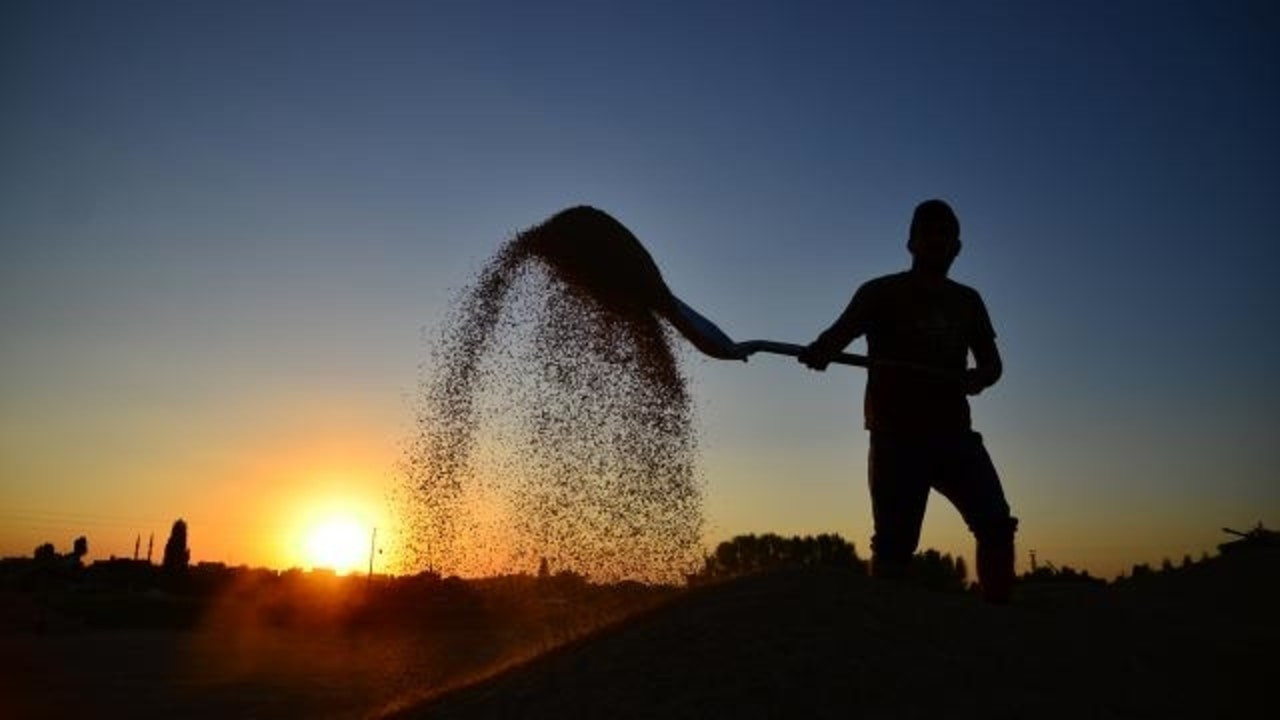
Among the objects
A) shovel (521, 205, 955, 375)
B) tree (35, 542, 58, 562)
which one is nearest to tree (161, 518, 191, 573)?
tree (35, 542, 58, 562)

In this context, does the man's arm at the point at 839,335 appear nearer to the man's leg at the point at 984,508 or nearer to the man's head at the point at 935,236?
the man's head at the point at 935,236

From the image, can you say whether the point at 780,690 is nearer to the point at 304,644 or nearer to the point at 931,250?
the point at 931,250

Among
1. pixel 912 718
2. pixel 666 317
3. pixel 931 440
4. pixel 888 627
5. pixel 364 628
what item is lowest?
pixel 364 628

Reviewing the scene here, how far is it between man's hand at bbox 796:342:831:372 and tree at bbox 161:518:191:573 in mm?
47355

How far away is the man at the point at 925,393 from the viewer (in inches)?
178

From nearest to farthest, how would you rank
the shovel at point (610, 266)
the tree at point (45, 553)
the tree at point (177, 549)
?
1. the shovel at point (610, 266)
2. the tree at point (45, 553)
3. the tree at point (177, 549)

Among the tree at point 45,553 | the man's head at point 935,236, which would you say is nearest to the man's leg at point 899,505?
the man's head at point 935,236

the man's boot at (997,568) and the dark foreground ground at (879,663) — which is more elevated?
the man's boot at (997,568)

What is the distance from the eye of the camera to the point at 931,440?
15.2 ft

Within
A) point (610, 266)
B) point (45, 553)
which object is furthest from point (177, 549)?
point (610, 266)

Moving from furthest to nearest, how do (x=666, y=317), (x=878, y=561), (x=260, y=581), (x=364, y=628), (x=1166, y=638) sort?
1. (x=260, y=581)
2. (x=364, y=628)
3. (x=666, y=317)
4. (x=878, y=561)
5. (x=1166, y=638)

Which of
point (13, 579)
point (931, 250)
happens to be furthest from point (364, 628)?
point (931, 250)

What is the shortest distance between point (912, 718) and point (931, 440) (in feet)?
6.35

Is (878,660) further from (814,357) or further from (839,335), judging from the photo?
(839,335)
